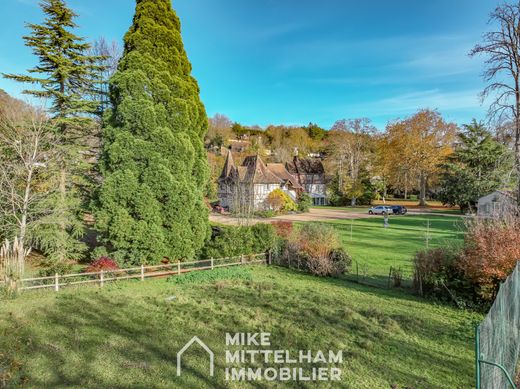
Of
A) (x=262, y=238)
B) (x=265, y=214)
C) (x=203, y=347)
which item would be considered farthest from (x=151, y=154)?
(x=265, y=214)

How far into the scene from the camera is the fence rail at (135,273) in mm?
10406

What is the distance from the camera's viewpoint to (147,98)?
13.5 m

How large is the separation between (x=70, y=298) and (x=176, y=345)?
5131 mm

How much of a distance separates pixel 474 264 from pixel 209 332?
7.59 m

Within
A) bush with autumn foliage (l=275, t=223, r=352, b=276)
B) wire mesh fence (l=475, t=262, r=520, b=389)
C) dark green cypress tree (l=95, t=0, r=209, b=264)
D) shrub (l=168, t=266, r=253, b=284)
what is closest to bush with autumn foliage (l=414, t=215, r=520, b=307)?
wire mesh fence (l=475, t=262, r=520, b=389)

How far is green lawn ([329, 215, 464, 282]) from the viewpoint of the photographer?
14237mm

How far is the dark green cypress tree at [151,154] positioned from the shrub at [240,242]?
2.15 ft

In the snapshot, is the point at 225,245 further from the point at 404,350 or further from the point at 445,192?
the point at 445,192

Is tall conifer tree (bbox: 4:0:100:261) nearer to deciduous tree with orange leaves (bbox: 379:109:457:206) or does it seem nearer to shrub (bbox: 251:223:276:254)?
shrub (bbox: 251:223:276:254)

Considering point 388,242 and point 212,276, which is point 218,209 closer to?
point 388,242

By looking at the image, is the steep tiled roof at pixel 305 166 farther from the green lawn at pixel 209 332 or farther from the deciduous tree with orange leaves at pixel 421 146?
the green lawn at pixel 209 332

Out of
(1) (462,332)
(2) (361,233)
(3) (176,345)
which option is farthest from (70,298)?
(2) (361,233)

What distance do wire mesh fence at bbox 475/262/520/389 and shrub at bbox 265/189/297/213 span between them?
33270 millimetres

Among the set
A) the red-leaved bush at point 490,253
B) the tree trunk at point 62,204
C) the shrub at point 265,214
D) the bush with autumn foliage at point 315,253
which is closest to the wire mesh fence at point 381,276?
the bush with autumn foliage at point 315,253
